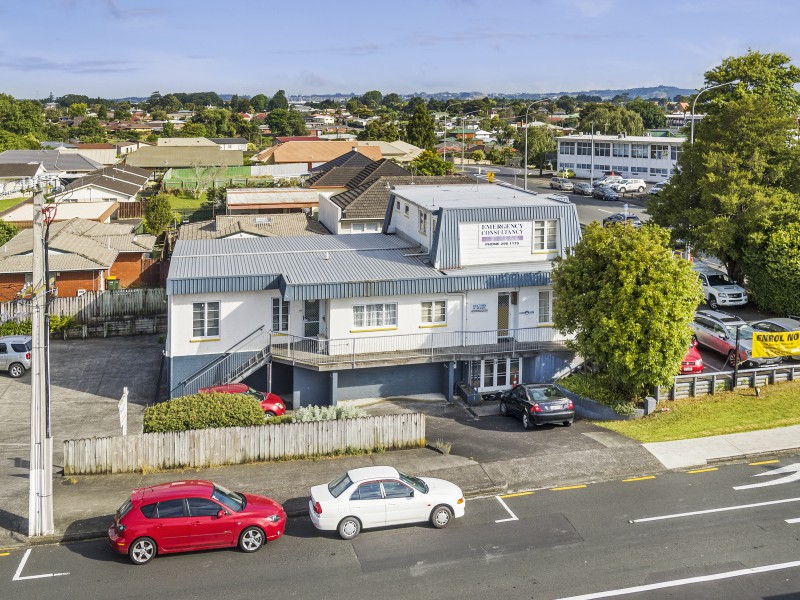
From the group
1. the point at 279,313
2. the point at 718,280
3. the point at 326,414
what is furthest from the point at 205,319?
the point at 718,280

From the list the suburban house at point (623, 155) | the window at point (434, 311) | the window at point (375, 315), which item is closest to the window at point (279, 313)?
the window at point (375, 315)

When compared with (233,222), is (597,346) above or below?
below

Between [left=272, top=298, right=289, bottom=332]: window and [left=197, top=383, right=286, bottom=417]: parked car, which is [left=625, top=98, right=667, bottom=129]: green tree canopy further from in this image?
[left=197, top=383, right=286, bottom=417]: parked car

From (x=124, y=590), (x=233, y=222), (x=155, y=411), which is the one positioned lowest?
(x=124, y=590)

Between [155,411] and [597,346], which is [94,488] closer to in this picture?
[155,411]

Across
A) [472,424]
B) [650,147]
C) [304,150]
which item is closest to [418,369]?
[472,424]
